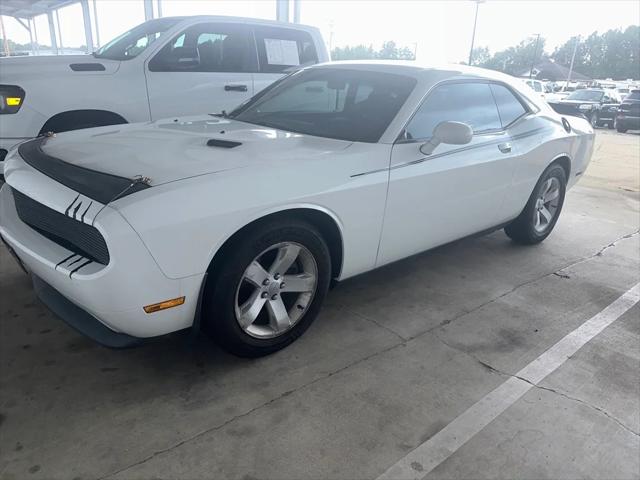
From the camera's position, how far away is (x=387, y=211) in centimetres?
298

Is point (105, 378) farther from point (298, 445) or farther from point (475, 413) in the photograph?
point (475, 413)

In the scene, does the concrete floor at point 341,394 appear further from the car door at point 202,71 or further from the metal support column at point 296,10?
the metal support column at point 296,10

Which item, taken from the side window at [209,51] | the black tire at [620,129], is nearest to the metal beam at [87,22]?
the side window at [209,51]

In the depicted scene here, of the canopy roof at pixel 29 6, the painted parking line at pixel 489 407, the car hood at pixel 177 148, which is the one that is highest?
the canopy roof at pixel 29 6

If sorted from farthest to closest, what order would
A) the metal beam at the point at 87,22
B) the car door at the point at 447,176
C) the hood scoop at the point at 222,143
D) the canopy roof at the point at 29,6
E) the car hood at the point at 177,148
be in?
the canopy roof at the point at 29,6 → the metal beam at the point at 87,22 → the car door at the point at 447,176 → the hood scoop at the point at 222,143 → the car hood at the point at 177,148

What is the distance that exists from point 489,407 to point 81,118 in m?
4.24

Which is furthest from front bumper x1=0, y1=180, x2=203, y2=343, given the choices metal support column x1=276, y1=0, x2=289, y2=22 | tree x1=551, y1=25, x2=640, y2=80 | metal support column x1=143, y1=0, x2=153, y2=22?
tree x1=551, y1=25, x2=640, y2=80

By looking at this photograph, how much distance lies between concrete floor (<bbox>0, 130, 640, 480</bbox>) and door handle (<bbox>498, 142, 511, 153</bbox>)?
1065 millimetres

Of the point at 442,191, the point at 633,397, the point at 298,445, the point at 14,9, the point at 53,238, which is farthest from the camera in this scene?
the point at 14,9

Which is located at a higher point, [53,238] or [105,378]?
[53,238]

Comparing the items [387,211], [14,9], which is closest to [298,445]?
[387,211]

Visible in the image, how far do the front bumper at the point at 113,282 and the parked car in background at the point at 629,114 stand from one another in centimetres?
1904

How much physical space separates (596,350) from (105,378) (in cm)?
282

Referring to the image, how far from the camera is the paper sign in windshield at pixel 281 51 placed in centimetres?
594
